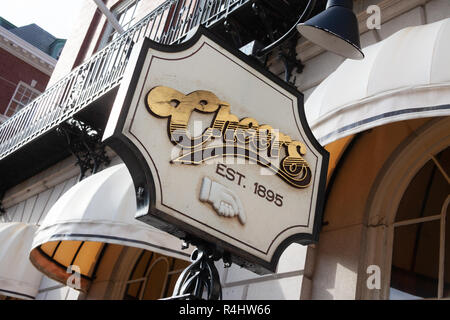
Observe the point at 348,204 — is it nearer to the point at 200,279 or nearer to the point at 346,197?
the point at 346,197

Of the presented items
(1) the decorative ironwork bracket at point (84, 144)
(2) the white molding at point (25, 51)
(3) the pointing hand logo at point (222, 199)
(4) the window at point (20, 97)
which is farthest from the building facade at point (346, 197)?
(2) the white molding at point (25, 51)

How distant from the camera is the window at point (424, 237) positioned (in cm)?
442

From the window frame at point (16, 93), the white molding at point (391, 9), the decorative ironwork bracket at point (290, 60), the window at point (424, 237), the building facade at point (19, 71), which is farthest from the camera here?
the building facade at point (19, 71)

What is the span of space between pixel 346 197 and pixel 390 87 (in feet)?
5.75

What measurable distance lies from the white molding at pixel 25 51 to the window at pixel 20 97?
1210mm

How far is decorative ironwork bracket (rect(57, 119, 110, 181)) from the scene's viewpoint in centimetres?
1000

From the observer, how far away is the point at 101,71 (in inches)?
410

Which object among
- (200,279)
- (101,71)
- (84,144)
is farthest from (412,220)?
(101,71)

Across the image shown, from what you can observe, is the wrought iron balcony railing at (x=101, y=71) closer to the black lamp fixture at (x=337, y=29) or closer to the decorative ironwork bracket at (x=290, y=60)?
the decorative ironwork bracket at (x=290, y=60)

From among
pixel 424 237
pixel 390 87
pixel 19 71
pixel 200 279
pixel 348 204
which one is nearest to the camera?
pixel 200 279

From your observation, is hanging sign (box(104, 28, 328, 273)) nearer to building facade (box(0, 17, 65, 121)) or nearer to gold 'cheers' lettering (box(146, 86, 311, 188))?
gold 'cheers' lettering (box(146, 86, 311, 188))

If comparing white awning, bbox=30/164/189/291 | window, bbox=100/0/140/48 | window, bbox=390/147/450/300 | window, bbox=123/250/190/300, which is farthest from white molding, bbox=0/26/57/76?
window, bbox=390/147/450/300

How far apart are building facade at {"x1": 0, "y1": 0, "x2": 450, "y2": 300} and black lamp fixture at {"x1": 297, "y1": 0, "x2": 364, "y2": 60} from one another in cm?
43
